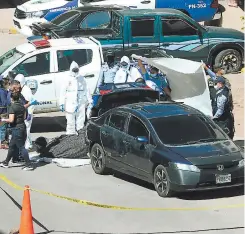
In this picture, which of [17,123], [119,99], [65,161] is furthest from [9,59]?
[17,123]

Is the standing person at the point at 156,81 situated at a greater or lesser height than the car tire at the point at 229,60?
greater

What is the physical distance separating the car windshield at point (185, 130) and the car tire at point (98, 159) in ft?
4.69

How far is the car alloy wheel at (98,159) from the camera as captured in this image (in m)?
13.1

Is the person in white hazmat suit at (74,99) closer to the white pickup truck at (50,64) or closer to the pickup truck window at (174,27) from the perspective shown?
the white pickup truck at (50,64)

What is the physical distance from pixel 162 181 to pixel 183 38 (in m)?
9.10

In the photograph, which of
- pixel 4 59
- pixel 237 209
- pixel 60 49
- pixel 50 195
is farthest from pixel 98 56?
pixel 237 209

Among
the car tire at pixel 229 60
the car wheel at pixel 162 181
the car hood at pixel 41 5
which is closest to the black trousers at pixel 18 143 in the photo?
the car wheel at pixel 162 181

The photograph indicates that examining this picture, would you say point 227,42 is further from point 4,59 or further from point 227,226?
point 227,226

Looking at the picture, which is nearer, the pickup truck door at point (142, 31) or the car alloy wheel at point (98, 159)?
the car alloy wheel at point (98, 159)

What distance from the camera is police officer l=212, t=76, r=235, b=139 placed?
13.8 m

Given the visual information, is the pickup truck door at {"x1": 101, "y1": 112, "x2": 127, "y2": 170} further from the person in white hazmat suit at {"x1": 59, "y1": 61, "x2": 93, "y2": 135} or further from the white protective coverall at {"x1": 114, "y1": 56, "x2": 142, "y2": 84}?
the white protective coverall at {"x1": 114, "y1": 56, "x2": 142, "y2": 84}

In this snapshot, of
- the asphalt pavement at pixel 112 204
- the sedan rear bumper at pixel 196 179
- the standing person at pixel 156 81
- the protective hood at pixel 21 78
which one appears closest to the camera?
the asphalt pavement at pixel 112 204

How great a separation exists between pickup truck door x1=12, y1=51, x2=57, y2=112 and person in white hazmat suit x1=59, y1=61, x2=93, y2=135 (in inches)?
39.7

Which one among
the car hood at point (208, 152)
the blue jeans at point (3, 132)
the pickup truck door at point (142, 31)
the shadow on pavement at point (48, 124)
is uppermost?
the pickup truck door at point (142, 31)
